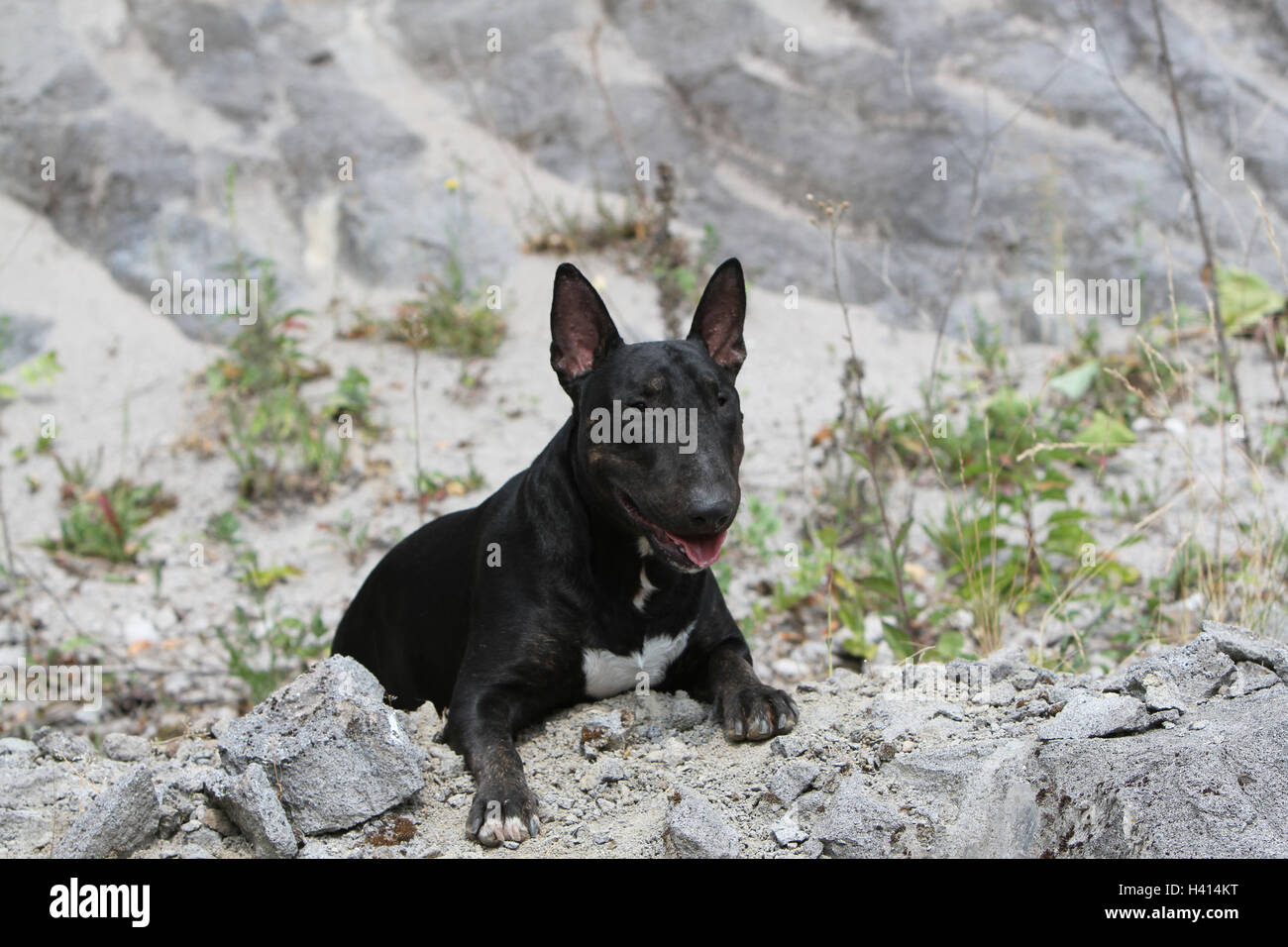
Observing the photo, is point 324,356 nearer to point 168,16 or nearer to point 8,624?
point 8,624

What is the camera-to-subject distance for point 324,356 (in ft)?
27.5

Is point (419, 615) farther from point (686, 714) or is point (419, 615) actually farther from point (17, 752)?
point (17, 752)

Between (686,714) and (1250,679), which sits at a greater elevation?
(1250,679)

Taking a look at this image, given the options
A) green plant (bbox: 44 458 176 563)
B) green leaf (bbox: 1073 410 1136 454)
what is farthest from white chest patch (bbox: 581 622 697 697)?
green plant (bbox: 44 458 176 563)

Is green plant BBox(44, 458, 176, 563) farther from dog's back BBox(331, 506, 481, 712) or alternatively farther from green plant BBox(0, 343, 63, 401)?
dog's back BBox(331, 506, 481, 712)

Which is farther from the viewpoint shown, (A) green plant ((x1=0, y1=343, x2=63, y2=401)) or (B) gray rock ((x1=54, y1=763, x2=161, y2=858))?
(A) green plant ((x1=0, y1=343, x2=63, y2=401))

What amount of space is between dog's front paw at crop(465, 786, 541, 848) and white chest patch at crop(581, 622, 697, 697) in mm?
633

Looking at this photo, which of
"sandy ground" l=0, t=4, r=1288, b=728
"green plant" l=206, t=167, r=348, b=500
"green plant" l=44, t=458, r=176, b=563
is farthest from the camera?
"green plant" l=206, t=167, r=348, b=500

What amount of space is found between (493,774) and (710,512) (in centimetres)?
94

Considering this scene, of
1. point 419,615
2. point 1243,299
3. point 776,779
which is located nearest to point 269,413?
point 419,615

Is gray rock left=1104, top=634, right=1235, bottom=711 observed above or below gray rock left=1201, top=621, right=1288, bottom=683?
below

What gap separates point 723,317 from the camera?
4113 millimetres

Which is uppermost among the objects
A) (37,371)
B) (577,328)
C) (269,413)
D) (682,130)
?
(682,130)

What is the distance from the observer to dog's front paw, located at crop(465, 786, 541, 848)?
10.9 feet
